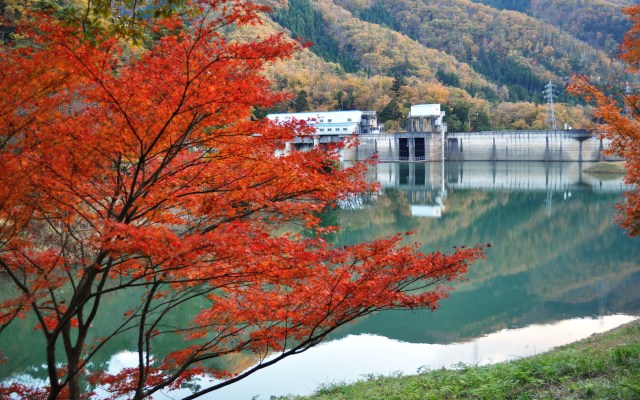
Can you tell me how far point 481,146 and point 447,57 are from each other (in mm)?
33484

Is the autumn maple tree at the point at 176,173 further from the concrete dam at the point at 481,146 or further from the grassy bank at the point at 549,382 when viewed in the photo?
the concrete dam at the point at 481,146

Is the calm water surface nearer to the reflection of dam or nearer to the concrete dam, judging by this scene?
the reflection of dam

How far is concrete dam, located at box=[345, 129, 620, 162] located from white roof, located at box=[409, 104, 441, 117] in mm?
1642

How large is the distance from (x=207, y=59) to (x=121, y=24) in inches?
29.6

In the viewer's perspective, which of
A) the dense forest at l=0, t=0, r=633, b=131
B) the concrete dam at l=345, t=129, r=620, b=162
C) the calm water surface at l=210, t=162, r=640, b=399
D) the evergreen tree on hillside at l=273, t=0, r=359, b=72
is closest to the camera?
the calm water surface at l=210, t=162, r=640, b=399

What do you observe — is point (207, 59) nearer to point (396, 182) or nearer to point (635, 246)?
point (635, 246)

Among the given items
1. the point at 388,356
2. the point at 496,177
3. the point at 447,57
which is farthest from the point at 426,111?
the point at 388,356

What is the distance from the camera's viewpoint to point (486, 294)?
10.8 meters

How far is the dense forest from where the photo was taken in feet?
162

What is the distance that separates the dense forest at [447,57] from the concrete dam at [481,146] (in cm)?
388

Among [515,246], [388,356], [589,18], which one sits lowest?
[515,246]

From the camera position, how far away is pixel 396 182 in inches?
1182

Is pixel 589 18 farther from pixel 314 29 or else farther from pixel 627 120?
pixel 627 120

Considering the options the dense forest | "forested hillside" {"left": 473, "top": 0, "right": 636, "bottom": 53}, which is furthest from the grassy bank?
"forested hillside" {"left": 473, "top": 0, "right": 636, "bottom": 53}
